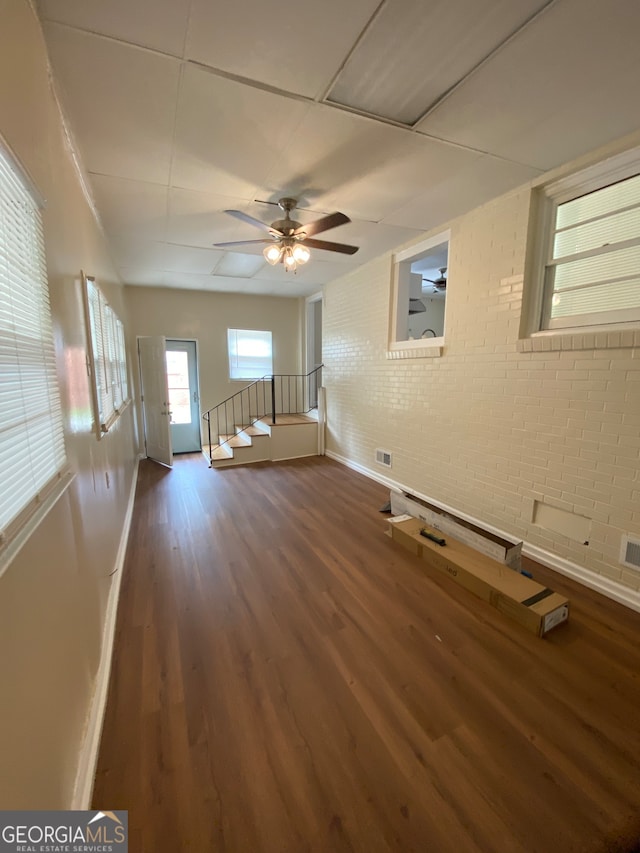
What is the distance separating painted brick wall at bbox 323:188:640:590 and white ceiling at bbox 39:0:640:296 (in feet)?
2.20

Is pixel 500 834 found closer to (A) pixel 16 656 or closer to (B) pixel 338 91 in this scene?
(A) pixel 16 656

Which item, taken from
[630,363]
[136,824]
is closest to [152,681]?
[136,824]

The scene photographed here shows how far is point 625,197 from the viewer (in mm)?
2229

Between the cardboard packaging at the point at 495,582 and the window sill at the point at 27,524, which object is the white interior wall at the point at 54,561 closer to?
the window sill at the point at 27,524

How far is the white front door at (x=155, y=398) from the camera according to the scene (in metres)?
5.38

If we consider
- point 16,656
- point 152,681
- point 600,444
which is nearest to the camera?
point 16,656

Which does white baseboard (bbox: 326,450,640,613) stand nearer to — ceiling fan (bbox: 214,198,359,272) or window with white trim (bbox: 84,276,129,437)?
ceiling fan (bbox: 214,198,359,272)

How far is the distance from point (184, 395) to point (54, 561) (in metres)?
5.61

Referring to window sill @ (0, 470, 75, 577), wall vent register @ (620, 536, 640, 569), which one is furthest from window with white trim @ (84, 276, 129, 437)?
wall vent register @ (620, 536, 640, 569)

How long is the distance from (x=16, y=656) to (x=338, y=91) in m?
2.61

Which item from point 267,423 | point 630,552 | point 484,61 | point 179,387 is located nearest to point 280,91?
point 484,61

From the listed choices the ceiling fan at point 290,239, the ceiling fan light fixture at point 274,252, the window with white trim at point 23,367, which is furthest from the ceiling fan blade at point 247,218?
the window with white trim at point 23,367

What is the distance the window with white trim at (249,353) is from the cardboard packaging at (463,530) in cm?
433

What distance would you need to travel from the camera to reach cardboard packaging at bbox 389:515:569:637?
2.05 metres
